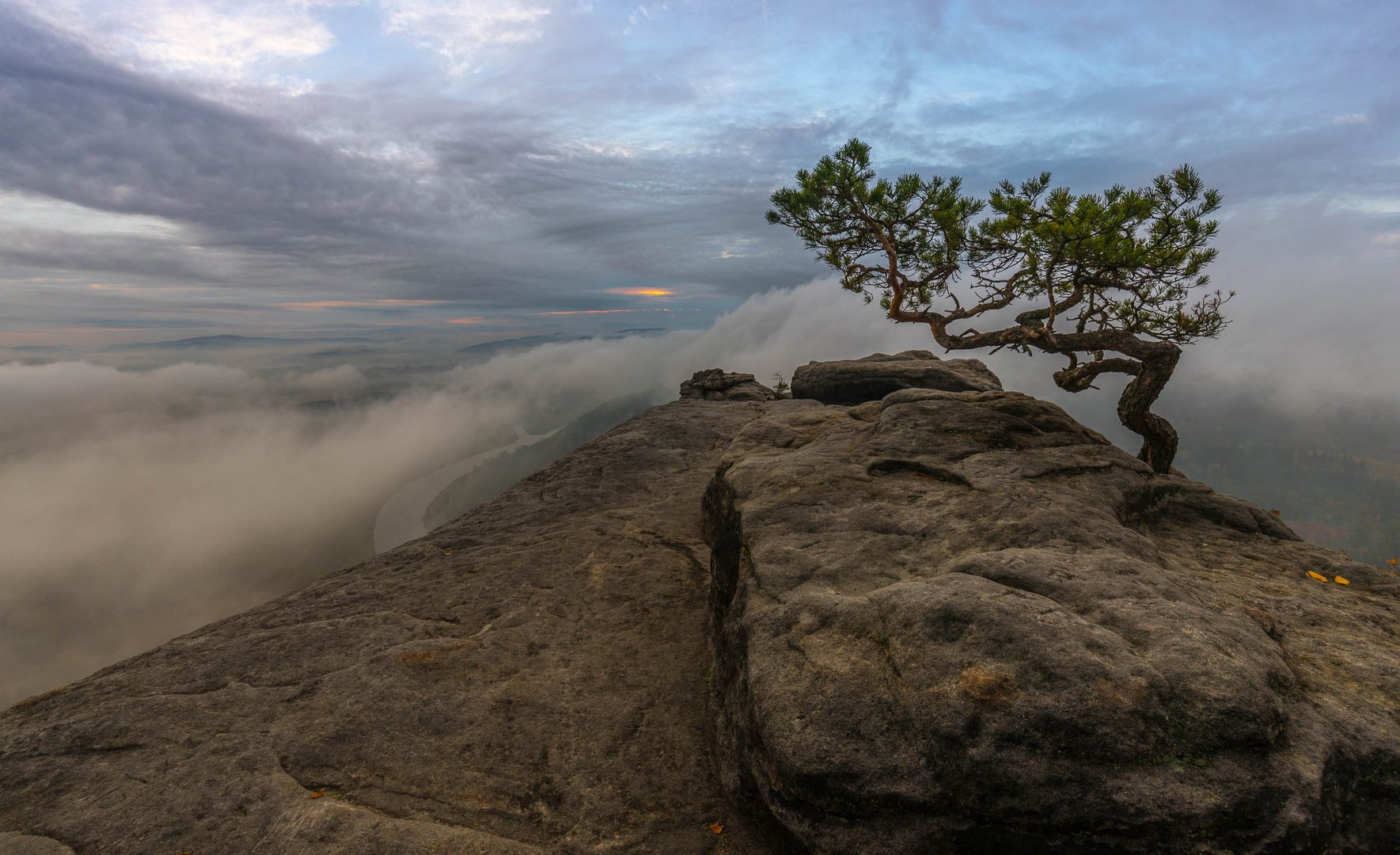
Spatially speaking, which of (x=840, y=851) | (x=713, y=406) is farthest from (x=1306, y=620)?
(x=713, y=406)

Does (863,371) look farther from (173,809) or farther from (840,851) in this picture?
(173,809)

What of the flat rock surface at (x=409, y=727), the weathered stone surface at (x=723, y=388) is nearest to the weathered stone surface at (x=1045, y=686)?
the flat rock surface at (x=409, y=727)

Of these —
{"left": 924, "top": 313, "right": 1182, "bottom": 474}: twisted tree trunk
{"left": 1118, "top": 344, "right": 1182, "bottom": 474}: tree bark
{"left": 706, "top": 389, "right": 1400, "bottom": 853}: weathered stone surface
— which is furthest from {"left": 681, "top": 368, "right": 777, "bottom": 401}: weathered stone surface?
{"left": 706, "top": 389, "right": 1400, "bottom": 853}: weathered stone surface

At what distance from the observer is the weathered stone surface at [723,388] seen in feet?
104

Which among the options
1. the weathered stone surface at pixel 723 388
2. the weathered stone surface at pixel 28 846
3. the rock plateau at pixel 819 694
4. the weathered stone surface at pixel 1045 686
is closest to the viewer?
the weathered stone surface at pixel 1045 686

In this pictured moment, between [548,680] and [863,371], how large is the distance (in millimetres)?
22316

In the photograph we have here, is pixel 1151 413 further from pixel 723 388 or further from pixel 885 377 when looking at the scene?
pixel 723 388

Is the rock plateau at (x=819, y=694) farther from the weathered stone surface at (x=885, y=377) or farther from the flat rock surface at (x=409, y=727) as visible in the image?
the weathered stone surface at (x=885, y=377)

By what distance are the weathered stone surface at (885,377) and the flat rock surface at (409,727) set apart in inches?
681

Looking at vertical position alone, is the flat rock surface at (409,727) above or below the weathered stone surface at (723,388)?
below

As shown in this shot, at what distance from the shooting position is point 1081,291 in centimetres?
1365

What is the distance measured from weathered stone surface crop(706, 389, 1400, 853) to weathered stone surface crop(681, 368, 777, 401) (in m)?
22.1

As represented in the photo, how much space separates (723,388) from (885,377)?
30.3 feet

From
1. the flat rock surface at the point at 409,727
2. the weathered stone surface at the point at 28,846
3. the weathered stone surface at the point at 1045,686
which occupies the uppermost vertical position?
the weathered stone surface at the point at 1045,686
